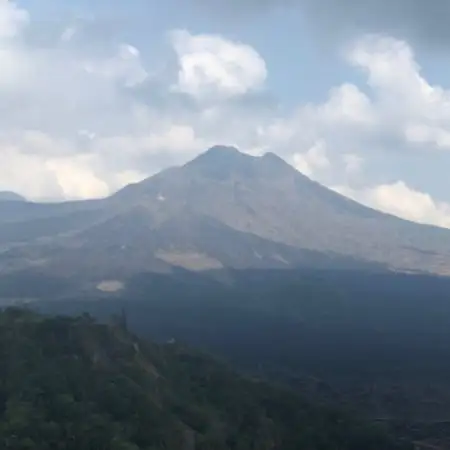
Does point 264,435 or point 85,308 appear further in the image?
point 85,308

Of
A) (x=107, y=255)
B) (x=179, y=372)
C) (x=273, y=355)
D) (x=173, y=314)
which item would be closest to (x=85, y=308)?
(x=173, y=314)

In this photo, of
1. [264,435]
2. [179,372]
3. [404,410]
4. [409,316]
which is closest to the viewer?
[264,435]

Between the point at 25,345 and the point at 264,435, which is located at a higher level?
the point at 25,345

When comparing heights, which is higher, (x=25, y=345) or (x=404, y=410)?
(x=25, y=345)

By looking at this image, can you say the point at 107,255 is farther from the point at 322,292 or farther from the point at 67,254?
the point at 322,292

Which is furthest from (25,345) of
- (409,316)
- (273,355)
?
(409,316)

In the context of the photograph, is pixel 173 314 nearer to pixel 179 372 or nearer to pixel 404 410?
pixel 404 410

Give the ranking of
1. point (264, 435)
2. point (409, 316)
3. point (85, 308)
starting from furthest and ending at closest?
point (409, 316)
point (85, 308)
point (264, 435)
